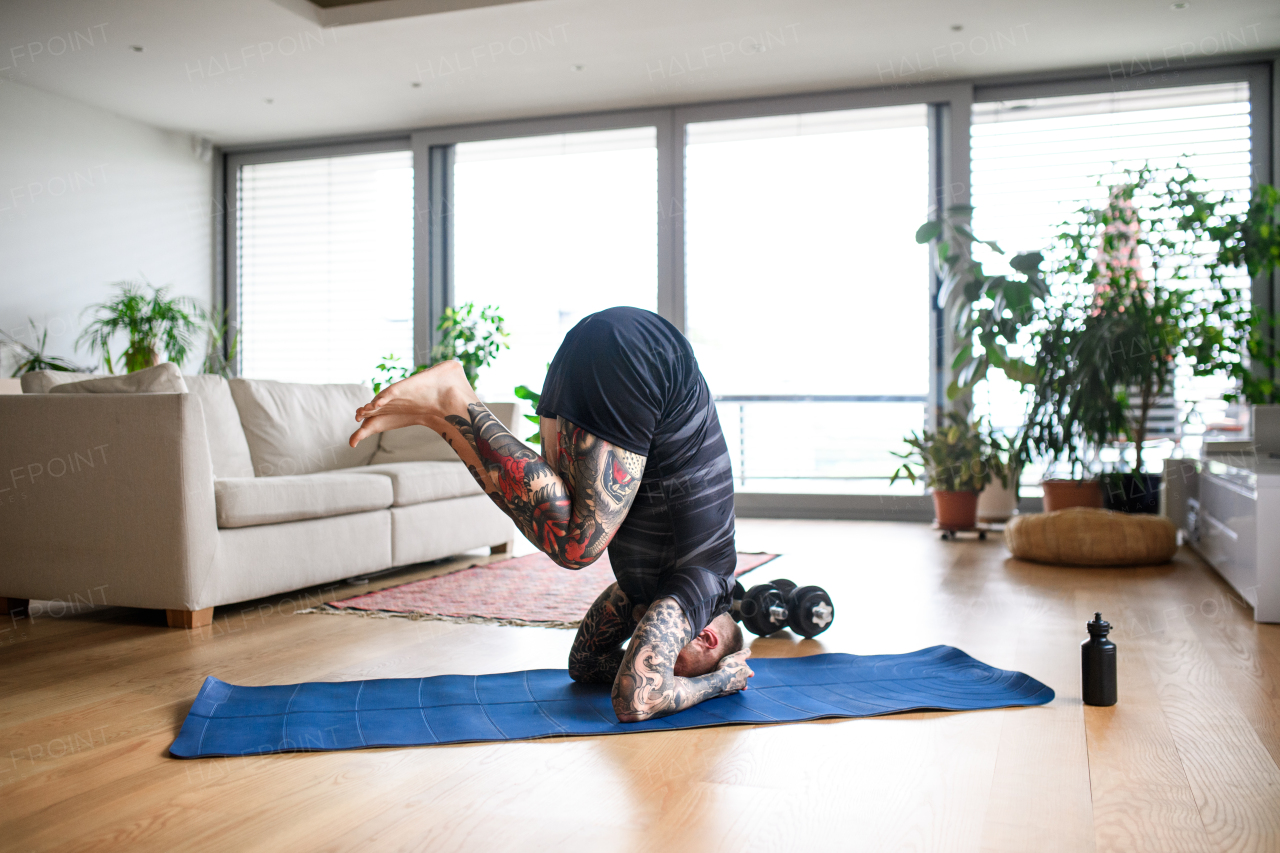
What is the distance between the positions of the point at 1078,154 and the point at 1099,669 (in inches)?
184

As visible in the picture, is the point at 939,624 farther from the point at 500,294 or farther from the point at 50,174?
the point at 50,174

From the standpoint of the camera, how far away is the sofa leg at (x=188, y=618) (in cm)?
288

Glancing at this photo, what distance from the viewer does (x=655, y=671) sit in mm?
1895

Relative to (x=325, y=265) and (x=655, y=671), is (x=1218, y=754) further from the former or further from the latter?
(x=325, y=265)

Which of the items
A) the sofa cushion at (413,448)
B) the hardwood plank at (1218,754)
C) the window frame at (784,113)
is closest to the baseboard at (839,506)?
the window frame at (784,113)

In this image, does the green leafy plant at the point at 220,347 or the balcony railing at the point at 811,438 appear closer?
the balcony railing at the point at 811,438

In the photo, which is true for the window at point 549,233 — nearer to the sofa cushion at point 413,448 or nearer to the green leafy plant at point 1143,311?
the sofa cushion at point 413,448

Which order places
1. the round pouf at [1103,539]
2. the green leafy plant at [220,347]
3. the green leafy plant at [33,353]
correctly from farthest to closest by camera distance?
the green leafy plant at [220,347] < the green leafy plant at [33,353] < the round pouf at [1103,539]

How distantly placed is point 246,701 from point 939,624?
191 centimetres

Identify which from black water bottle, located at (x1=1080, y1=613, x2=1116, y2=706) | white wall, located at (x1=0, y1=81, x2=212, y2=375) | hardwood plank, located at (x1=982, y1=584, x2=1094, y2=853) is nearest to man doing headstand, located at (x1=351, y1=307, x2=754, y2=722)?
hardwood plank, located at (x1=982, y1=584, x2=1094, y2=853)

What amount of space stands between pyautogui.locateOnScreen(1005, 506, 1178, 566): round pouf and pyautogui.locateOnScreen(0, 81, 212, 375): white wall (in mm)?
5823

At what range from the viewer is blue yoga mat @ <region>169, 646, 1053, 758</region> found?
182cm

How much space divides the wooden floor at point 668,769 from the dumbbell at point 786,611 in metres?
0.04

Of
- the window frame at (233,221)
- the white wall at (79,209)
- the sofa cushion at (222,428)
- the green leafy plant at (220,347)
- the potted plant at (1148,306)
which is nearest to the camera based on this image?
the sofa cushion at (222,428)
